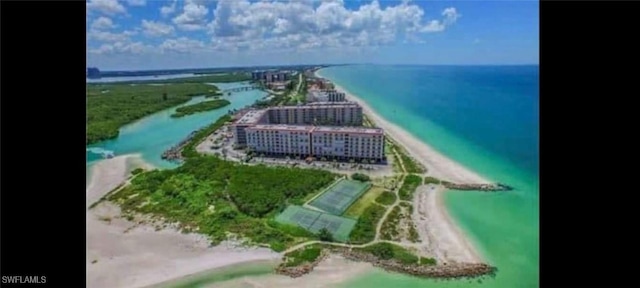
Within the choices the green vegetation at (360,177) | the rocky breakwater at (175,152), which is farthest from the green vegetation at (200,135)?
the green vegetation at (360,177)

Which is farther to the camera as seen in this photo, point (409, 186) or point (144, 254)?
point (409, 186)

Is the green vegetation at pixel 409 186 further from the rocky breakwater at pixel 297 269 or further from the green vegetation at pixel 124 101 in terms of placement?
the green vegetation at pixel 124 101

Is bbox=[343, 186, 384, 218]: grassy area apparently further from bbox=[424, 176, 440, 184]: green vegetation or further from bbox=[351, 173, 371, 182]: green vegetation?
bbox=[424, 176, 440, 184]: green vegetation

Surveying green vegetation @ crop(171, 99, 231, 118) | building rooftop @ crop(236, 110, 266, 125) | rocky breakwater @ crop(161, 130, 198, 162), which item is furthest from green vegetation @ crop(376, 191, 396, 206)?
green vegetation @ crop(171, 99, 231, 118)

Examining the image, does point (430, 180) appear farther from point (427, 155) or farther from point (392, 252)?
point (392, 252)

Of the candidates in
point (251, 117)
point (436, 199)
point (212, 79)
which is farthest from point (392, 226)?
point (212, 79)
